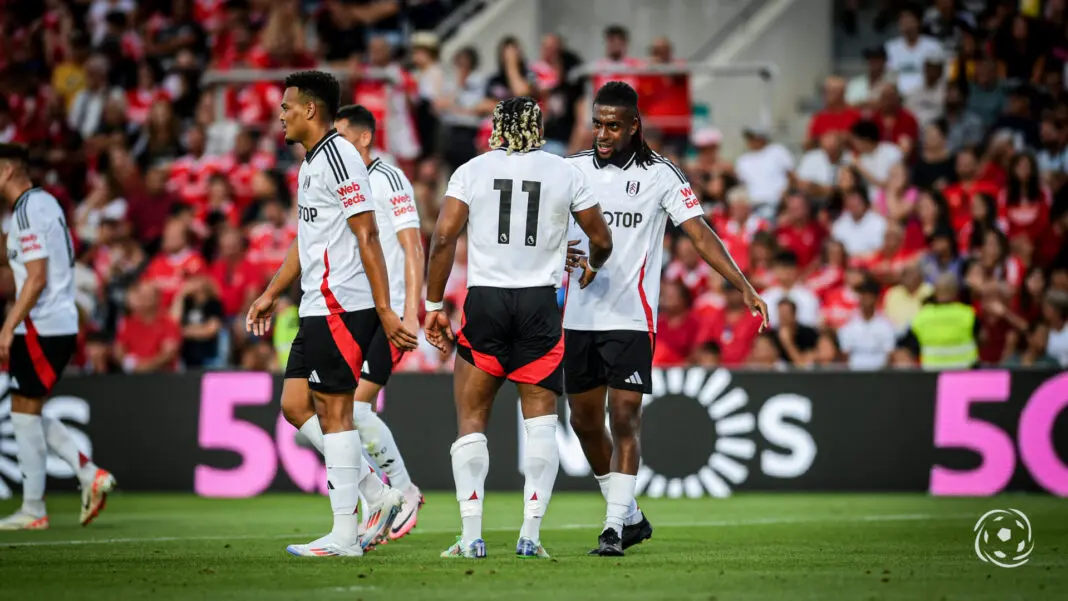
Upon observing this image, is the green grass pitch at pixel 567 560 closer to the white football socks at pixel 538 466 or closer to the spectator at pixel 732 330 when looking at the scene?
the white football socks at pixel 538 466

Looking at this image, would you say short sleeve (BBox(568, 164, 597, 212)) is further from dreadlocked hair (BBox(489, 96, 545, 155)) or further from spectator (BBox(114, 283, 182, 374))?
spectator (BBox(114, 283, 182, 374))

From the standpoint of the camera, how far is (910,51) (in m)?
20.2

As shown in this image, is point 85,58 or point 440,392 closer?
point 440,392

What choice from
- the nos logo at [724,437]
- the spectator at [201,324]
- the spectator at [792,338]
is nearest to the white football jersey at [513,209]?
the nos logo at [724,437]

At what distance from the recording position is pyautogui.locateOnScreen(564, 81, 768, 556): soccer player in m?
9.06

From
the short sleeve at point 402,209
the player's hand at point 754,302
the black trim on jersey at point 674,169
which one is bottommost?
the player's hand at point 754,302

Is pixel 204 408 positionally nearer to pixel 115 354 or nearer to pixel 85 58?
pixel 115 354

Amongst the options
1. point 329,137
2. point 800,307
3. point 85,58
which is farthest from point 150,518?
point 85,58

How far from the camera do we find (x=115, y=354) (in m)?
18.5

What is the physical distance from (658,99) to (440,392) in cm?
577

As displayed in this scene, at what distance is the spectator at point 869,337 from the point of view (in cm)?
1659

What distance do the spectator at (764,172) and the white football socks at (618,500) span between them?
34.3 feet

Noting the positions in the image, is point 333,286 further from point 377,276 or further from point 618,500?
point 618,500

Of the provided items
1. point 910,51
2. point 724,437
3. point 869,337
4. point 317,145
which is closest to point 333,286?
point 317,145
